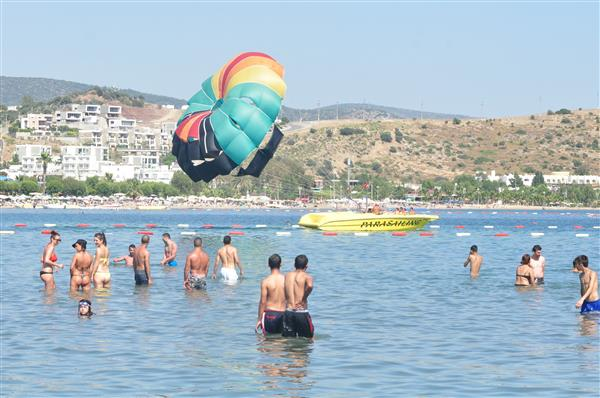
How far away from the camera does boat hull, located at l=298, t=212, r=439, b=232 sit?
2766 inches

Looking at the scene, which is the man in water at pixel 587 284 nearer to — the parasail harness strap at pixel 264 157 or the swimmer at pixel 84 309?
the swimmer at pixel 84 309

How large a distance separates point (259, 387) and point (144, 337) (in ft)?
18.6

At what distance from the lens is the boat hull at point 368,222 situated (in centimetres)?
7025

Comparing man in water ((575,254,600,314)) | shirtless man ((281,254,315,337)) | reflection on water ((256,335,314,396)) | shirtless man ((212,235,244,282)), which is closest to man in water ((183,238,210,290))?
shirtless man ((212,235,244,282))

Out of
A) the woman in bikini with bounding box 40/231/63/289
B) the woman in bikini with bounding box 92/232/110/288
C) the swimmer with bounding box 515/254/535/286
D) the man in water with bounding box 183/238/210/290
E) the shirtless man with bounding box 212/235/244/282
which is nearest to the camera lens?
the woman in bikini with bounding box 40/231/63/289

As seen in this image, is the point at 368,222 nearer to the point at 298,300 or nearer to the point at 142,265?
the point at 142,265

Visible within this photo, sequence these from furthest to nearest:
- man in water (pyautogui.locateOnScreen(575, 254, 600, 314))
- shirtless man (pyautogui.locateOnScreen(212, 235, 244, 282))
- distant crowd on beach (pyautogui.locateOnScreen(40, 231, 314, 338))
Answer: shirtless man (pyautogui.locateOnScreen(212, 235, 244, 282)), man in water (pyautogui.locateOnScreen(575, 254, 600, 314)), distant crowd on beach (pyautogui.locateOnScreen(40, 231, 314, 338))

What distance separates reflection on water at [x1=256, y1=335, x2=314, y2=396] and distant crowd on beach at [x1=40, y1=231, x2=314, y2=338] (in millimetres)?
217

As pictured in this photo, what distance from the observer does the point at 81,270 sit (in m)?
29.2

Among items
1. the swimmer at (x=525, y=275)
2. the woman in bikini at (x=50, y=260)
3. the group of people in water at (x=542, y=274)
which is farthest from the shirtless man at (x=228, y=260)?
the swimmer at (x=525, y=275)

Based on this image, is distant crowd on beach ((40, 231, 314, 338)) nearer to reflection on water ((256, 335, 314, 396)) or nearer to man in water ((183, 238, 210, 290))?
man in water ((183, 238, 210, 290))

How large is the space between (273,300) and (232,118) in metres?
33.0

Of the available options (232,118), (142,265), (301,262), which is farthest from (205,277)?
(232,118)

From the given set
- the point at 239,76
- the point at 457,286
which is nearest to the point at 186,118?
the point at 239,76
